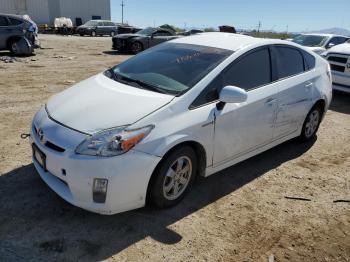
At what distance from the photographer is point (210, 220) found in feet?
11.5

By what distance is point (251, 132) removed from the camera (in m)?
4.12

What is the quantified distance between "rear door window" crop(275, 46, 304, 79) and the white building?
44732mm

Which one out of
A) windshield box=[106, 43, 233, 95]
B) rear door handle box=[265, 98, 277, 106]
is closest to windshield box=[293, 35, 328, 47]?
rear door handle box=[265, 98, 277, 106]

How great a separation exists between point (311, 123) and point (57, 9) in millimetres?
47040

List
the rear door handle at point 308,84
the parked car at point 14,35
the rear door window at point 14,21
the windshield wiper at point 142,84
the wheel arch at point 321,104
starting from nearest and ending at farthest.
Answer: the windshield wiper at point 142,84 < the rear door handle at point 308,84 < the wheel arch at point 321,104 < the parked car at point 14,35 < the rear door window at point 14,21

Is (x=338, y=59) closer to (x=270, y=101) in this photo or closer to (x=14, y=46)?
(x=270, y=101)

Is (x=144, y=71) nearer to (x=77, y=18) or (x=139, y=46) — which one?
(x=139, y=46)

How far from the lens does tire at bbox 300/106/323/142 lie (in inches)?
207

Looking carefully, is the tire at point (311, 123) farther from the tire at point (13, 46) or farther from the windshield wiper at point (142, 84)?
the tire at point (13, 46)

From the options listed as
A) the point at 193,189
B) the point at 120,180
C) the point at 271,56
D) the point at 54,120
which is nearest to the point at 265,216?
the point at 193,189

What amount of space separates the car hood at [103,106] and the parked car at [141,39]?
570 inches

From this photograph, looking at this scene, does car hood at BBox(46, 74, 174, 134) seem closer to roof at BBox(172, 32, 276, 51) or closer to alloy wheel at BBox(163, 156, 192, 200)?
alloy wheel at BBox(163, 156, 192, 200)

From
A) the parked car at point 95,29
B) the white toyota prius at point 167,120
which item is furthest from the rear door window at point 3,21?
the parked car at point 95,29

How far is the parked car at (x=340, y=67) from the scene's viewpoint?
330 inches
